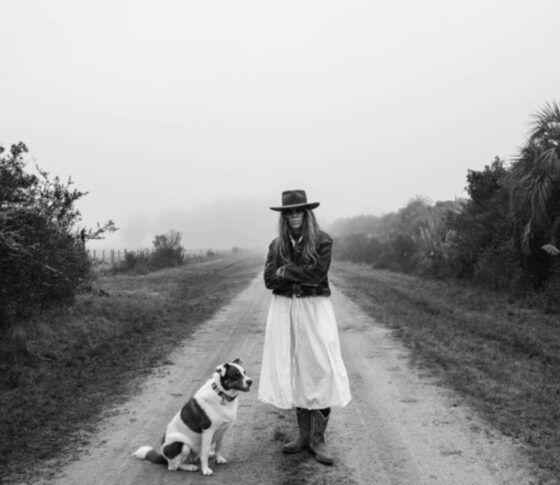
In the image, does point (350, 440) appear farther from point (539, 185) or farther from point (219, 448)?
point (539, 185)

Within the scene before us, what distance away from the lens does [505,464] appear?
4871 mm

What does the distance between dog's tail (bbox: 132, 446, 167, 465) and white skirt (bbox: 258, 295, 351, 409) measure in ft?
3.31

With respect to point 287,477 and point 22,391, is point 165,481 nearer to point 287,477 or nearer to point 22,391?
point 287,477

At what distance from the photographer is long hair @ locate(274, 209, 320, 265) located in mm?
5325

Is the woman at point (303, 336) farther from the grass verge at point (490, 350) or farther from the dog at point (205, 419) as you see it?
the grass verge at point (490, 350)

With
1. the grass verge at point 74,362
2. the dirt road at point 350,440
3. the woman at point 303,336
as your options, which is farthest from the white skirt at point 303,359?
the grass verge at point 74,362

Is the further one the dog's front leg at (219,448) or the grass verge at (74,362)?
the grass verge at (74,362)

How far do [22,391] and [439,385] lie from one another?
17.1ft

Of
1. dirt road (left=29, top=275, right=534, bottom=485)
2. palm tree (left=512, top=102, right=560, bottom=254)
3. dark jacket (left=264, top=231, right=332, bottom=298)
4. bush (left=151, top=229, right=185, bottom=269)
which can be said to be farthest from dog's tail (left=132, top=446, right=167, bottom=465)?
bush (left=151, top=229, right=185, bottom=269)

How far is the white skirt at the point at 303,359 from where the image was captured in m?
5.17

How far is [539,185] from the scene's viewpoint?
1361 cm

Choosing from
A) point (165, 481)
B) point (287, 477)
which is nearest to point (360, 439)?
point (287, 477)

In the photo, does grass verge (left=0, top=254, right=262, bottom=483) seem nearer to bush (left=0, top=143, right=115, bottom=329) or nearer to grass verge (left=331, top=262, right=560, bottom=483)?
bush (left=0, top=143, right=115, bottom=329)

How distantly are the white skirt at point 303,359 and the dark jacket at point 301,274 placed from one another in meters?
0.08
